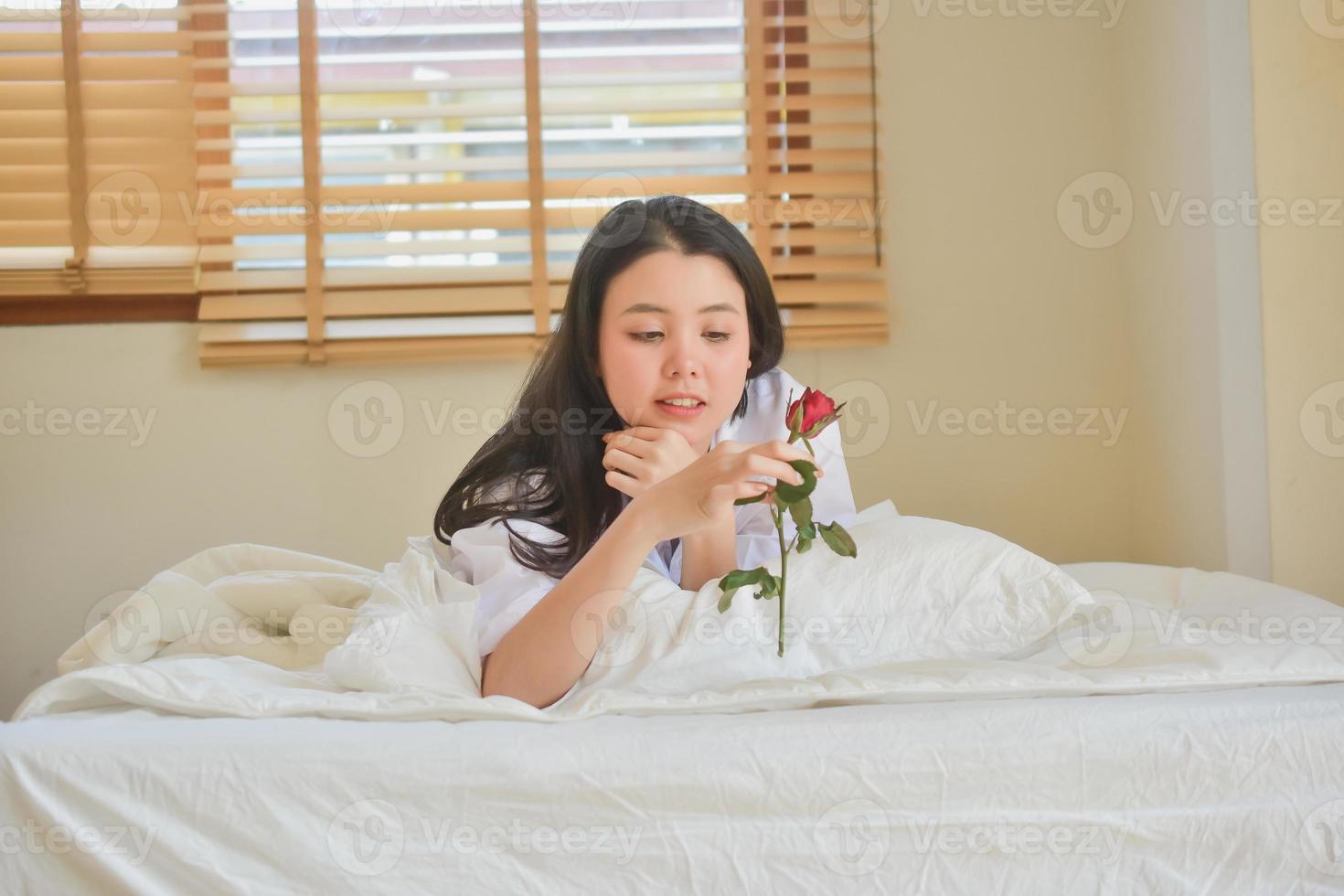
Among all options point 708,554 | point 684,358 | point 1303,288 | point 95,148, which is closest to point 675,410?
point 684,358

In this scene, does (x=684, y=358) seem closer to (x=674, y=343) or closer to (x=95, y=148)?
(x=674, y=343)

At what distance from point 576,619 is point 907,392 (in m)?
1.55

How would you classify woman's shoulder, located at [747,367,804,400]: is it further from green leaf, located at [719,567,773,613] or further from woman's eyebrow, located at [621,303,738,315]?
green leaf, located at [719,567,773,613]

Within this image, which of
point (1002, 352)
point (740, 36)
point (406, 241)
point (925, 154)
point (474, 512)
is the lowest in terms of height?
point (474, 512)

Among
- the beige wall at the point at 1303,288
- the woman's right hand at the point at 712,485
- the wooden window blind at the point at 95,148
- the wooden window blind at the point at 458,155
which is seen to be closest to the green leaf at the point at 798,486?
the woman's right hand at the point at 712,485

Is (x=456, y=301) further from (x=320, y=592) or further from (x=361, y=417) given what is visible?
(x=320, y=592)

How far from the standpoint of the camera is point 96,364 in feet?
7.95

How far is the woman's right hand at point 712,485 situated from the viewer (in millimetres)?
1030

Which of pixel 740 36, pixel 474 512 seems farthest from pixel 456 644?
pixel 740 36

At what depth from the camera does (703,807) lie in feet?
3.03

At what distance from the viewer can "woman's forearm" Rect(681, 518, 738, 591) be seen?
126cm

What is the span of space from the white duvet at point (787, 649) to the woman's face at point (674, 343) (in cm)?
22

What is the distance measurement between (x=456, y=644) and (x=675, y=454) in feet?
0.99

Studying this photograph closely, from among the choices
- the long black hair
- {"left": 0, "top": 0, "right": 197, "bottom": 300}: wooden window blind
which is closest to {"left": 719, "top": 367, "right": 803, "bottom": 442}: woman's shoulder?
the long black hair
